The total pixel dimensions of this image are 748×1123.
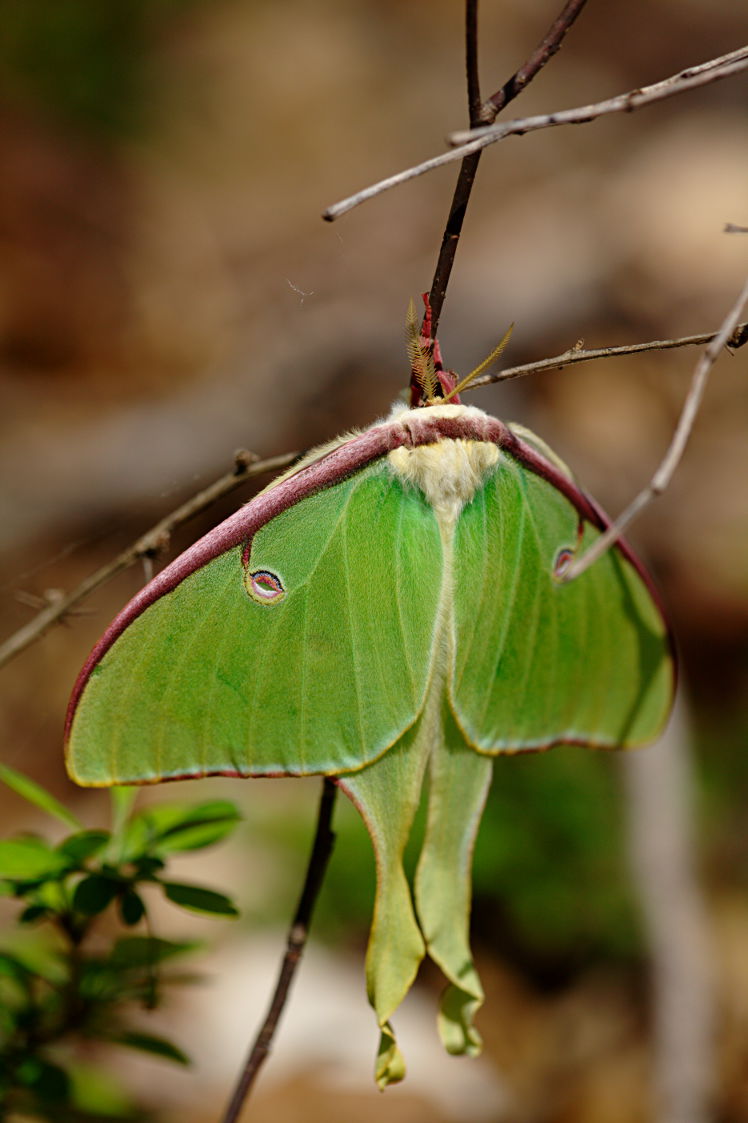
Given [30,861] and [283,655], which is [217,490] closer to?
[283,655]

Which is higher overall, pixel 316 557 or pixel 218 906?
pixel 316 557

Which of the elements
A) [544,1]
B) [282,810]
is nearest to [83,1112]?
[282,810]

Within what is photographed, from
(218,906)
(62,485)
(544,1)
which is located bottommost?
(218,906)

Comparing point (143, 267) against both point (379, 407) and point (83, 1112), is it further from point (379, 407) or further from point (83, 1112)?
point (83, 1112)

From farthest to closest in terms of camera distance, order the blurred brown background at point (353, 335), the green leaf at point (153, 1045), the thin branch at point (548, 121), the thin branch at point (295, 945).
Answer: the blurred brown background at point (353, 335)
the green leaf at point (153, 1045)
the thin branch at point (295, 945)
the thin branch at point (548, 121)

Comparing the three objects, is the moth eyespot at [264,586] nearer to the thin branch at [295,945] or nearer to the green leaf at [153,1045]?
the thin branch at [295,945]

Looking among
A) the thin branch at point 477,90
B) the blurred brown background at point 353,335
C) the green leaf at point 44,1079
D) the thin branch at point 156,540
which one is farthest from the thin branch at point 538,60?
the green leaf at point 44,1079

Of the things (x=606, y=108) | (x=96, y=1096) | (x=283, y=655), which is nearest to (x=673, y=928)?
(x=96, y=1096)

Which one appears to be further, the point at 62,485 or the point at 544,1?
the point at 544,1
